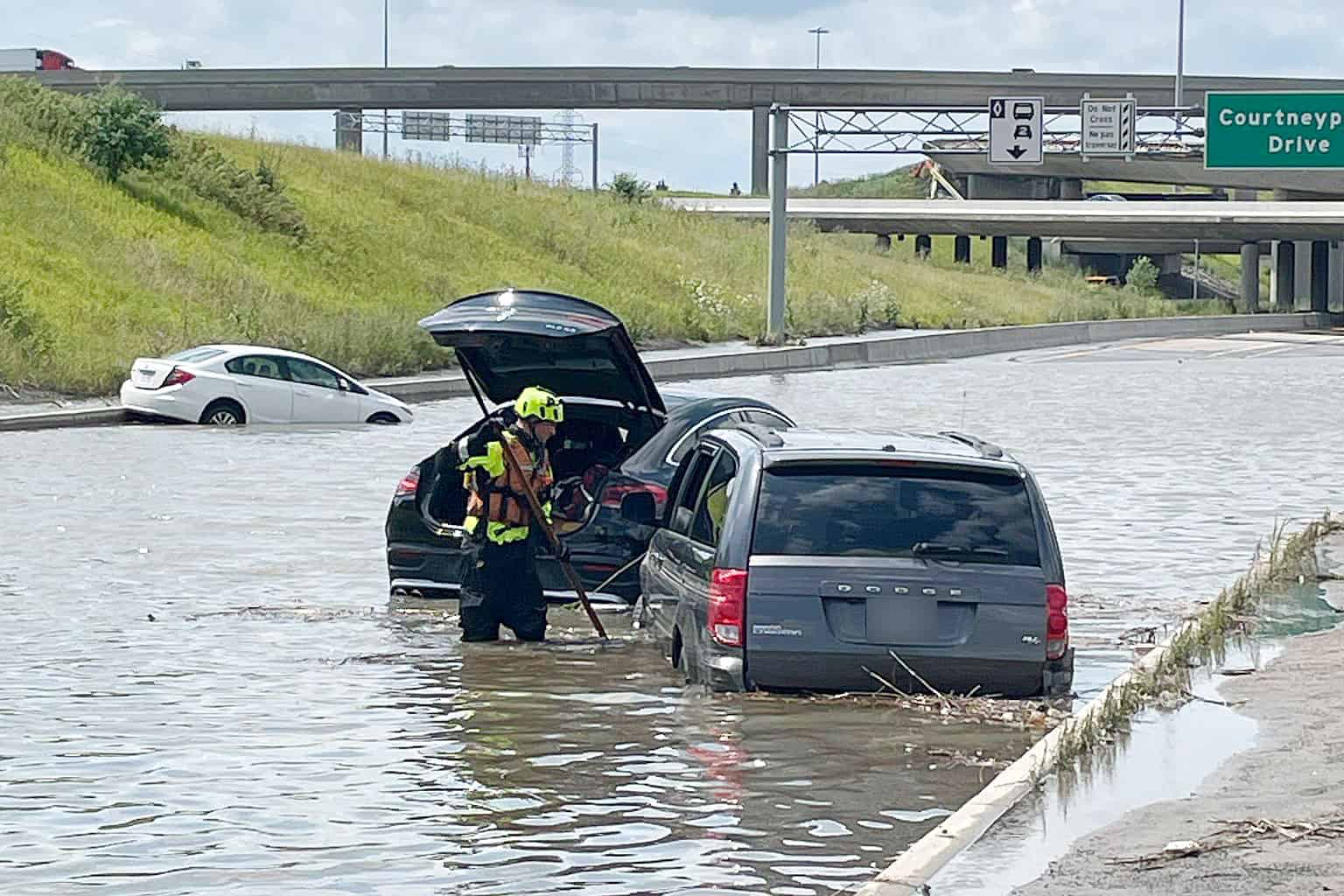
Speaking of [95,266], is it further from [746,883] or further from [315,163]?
[746,883]

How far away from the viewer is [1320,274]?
9869 centimetres

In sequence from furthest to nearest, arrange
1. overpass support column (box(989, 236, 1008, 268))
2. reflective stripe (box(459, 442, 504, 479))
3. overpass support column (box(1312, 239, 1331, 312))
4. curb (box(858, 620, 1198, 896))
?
overpass support column (box(989, 236, 1008, 268)) → overpass support column (box(1312, 239, 1331, 312)) → reflective stripe (box(459, 442, 504, 479)) → curb (box(858, 620, 1198, 896))

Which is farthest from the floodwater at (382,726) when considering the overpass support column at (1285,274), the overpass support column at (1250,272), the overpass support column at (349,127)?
the overpass support column at (1285,274)

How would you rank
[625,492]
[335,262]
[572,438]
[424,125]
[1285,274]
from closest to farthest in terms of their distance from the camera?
[625,492] → [572,438] → [335,262] → [424,125] → [1285,274]

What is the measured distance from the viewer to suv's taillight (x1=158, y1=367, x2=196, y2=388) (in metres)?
32.3

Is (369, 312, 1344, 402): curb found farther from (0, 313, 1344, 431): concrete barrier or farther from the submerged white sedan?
the submerged white sedan

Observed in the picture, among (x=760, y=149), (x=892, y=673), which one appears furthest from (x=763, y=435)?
(x=760, y=149)

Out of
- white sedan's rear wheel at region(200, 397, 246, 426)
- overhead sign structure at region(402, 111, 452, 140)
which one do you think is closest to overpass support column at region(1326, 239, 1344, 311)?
overhead sign structure at region(402, 111, 452, 140)

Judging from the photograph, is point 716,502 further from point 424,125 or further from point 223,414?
point 424,125

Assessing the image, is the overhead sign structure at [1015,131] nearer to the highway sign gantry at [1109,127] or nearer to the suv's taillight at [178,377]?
the highway sign gantry at [1109,127]

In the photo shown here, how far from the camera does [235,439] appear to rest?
2964 centimetres

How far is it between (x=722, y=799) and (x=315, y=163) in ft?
213

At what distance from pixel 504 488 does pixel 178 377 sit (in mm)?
20781

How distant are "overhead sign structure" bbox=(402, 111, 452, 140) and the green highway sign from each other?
5170 centimetres
